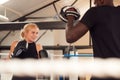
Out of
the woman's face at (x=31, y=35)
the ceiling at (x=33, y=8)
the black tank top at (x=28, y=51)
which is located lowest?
the black tank top at (x=28, y=51)

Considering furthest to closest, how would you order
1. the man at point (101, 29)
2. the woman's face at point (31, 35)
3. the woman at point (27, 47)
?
1. the woman's face at point (31, 35)
2. the woman at point (27, 47)
3. the man at point (101, 29)

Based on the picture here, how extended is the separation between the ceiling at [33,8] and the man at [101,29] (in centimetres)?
501

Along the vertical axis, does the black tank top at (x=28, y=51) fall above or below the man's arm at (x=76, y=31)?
below

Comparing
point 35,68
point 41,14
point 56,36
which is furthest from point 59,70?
point 56,36

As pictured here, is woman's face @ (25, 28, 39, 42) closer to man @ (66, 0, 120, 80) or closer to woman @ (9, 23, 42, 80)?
woman @ (9, 23, 42, 80)

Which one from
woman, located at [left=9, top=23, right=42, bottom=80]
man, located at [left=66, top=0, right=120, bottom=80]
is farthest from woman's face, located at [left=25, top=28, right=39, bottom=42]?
man, located at [left=66, top=0, right=120, bottom=80]

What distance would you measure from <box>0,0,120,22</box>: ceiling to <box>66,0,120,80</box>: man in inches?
197

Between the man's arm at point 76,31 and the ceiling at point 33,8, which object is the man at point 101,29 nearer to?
→ the man's arm at point 76,31

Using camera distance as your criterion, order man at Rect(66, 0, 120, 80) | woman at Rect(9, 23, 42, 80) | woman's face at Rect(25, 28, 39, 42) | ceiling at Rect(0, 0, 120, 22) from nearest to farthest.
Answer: man at Rect(66, 0, 120, 80) → woman at Rect(9, 23, 42, 80) → woman's face at Rect(25, 28, 39, 42) → ceiling at Rect(0, 0, 120, 22)

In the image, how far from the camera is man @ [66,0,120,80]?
1329mm

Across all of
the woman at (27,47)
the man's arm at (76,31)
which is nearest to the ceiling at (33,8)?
the woman at (27,47)

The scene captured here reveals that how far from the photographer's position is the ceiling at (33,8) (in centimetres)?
644

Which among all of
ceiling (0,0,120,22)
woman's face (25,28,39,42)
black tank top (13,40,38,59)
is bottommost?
black tank top (13,40,38,59)

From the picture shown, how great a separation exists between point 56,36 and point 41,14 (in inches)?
41.1
